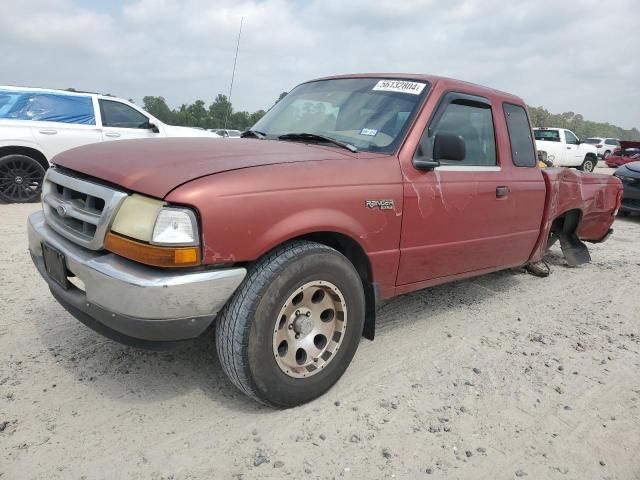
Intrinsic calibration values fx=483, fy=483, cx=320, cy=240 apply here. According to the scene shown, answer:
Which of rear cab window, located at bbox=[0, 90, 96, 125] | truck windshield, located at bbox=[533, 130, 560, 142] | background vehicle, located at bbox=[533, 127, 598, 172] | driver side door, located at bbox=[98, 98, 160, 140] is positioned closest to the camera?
rear cab window, located at bbox=[0, 90, 96, 125]

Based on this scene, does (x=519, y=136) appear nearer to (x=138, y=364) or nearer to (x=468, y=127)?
(x=468, y=127)

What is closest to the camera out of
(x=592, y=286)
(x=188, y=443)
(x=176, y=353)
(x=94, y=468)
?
(x=94, y=468)

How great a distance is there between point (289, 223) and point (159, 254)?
2.04 feet

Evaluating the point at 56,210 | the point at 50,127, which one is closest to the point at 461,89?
the point at 56,210

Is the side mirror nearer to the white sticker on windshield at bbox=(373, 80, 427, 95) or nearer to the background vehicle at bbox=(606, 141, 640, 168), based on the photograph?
the white sticker on windshield at bbox=(373, 80, 427, 95)

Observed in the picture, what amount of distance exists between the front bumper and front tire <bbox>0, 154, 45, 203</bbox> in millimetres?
6516

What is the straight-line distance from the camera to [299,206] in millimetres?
2379

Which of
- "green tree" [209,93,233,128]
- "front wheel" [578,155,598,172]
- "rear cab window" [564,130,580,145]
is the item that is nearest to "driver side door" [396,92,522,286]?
"green tree" [209,93,233,128]

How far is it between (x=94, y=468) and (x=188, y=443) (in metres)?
0.40

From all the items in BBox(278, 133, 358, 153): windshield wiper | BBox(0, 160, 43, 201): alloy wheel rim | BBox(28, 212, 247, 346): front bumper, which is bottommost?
BBox(0, 160, 43, 201): alloy wheel rim

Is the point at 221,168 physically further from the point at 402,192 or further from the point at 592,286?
the point at 592,286

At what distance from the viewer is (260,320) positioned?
226 cm

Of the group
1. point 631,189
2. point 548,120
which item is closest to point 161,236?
point 631,189

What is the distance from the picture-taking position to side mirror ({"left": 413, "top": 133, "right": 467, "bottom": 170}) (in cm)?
296
